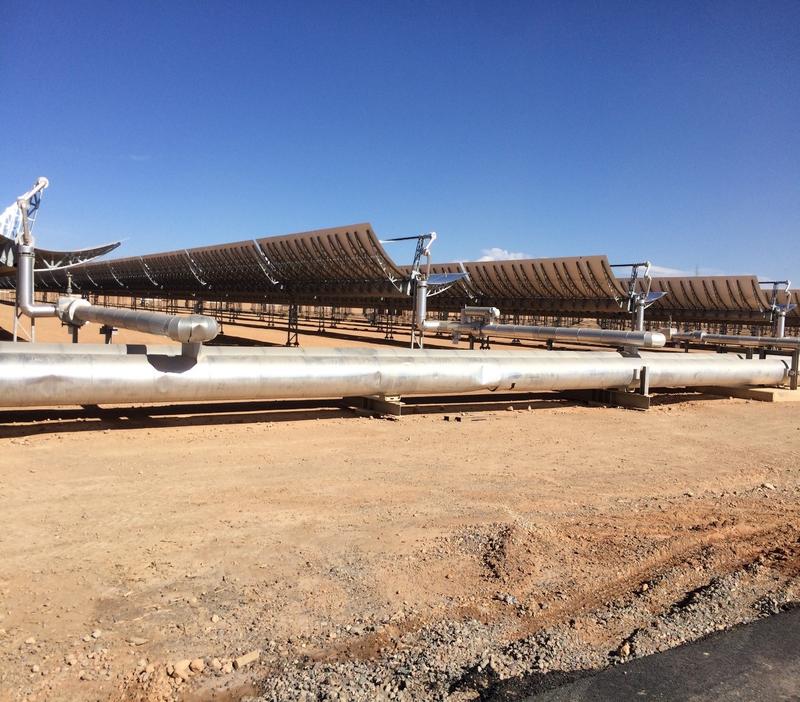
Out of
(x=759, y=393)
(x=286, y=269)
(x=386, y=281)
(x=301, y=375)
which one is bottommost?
(x=759, y=393)

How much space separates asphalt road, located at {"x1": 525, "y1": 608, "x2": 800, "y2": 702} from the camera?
244cm

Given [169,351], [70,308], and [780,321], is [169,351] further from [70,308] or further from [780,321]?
[780,321]

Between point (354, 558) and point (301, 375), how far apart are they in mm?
3773

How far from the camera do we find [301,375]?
23.7 feet

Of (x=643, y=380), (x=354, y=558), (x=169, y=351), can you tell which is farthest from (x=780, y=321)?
(x=354, y=558)

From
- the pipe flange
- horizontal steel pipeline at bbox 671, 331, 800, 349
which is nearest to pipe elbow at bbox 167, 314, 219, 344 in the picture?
the pipe flange

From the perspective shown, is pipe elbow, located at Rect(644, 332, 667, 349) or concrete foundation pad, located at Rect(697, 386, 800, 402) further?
concrete foundation pad, located at Rect(697, 386, 800, 402)

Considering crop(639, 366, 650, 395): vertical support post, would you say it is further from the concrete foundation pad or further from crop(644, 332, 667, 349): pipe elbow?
the concrete foundation pad

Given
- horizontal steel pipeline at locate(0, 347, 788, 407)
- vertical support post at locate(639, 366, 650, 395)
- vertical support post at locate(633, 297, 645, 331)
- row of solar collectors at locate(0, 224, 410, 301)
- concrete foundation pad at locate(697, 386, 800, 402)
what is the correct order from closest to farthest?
horizontal steel pipeline at locate(0, 347, 788, 407), vertical support post at locate(639, 366, 650, 395), concrete foundation pad at locate(697, 386, 800, 402), row of solar collectors at locate(0, 224, 410, 301), vertical support post at locate(633, 297, 645, 331)

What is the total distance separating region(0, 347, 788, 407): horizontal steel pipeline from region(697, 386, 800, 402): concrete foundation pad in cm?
139

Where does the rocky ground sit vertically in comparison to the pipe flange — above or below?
below

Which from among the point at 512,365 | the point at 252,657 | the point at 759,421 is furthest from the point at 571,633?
the point at 759,421

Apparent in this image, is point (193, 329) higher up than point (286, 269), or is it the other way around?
point (286, 269)

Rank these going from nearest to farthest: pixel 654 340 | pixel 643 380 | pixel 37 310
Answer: pixel 643 380
pixel 654 340
pixel 37 310
